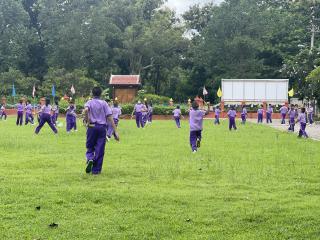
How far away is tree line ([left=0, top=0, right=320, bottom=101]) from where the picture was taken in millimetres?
60906

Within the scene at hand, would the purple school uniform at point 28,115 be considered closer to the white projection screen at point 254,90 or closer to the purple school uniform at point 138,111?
the purple school uniform at point 138,111

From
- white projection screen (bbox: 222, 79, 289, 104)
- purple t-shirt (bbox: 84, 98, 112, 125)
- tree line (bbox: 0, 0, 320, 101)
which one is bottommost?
purple t-shirt (bbox: 84, 98, 112, 125)

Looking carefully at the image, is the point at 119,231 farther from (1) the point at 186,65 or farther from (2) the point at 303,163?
(1) the point at 186,65

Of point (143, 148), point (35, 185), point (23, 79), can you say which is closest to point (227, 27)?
point (23, 79)

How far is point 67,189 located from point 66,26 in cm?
5664

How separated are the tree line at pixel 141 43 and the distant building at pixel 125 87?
5.33 meters

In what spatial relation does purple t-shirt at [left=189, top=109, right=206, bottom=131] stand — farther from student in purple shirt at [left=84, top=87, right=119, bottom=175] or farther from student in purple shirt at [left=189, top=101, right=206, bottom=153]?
student in purple shirt at [left=84, top=87, right=119, bottom=175]

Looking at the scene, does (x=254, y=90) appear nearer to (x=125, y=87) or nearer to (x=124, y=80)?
(x=125, y=87)

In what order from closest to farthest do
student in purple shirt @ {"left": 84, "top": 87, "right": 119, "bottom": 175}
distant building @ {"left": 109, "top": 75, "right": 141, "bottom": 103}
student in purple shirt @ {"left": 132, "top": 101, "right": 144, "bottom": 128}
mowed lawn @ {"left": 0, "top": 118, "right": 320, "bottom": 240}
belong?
mowed lawn @ {"left": 0, "top": 118, "right": 320, "bottom": 240}
student in purple shirt @ {"left": 84, "top": 87, "right": 119, "bottom": 175}
student in purple shirt @ {"left": 132, "top": 101, "right": 144, "bottom": 128}
distant building @ {"left": 109, "top": 75, "right": 141, "bottom": 103}

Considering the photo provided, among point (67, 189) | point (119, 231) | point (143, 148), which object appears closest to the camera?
point (119, 231)

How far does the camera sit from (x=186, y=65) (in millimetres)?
70625

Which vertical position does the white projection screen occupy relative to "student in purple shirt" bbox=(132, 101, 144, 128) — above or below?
above

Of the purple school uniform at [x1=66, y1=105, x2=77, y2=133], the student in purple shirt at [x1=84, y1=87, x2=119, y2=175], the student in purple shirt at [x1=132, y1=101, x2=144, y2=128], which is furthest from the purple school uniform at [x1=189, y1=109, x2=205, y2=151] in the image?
the student in purple shirt at [x1=132, y1=101, x2=144, y2=128]

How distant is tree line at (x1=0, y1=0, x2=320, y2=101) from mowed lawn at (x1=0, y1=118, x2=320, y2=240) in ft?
153
